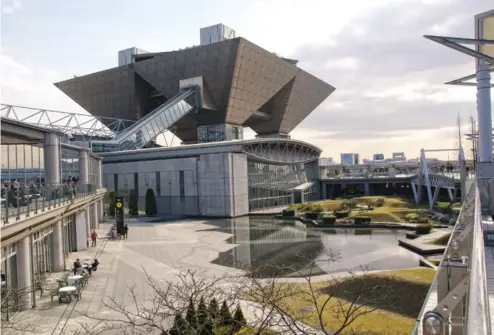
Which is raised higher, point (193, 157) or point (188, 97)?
point (188, 97)

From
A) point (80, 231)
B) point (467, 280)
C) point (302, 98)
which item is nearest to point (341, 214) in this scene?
point (80, 231)

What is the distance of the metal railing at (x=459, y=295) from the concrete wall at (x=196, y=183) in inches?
1576

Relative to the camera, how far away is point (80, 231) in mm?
26359

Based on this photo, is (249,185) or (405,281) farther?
(249,185)

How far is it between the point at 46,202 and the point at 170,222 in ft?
82.1

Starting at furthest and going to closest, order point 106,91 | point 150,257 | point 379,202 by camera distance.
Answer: point 106,91 < point 379,202 < point 150,257

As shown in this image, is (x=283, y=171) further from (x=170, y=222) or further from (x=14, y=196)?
(x=14, y=196)

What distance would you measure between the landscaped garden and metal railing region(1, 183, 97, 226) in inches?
930

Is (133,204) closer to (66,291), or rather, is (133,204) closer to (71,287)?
(71,287)

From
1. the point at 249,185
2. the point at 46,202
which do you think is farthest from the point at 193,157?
the point at 46,202

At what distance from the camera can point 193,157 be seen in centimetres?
4678

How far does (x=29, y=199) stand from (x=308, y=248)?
17256 mm

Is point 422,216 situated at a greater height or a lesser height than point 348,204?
lesser

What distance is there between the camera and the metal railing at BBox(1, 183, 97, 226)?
39.5 feet
